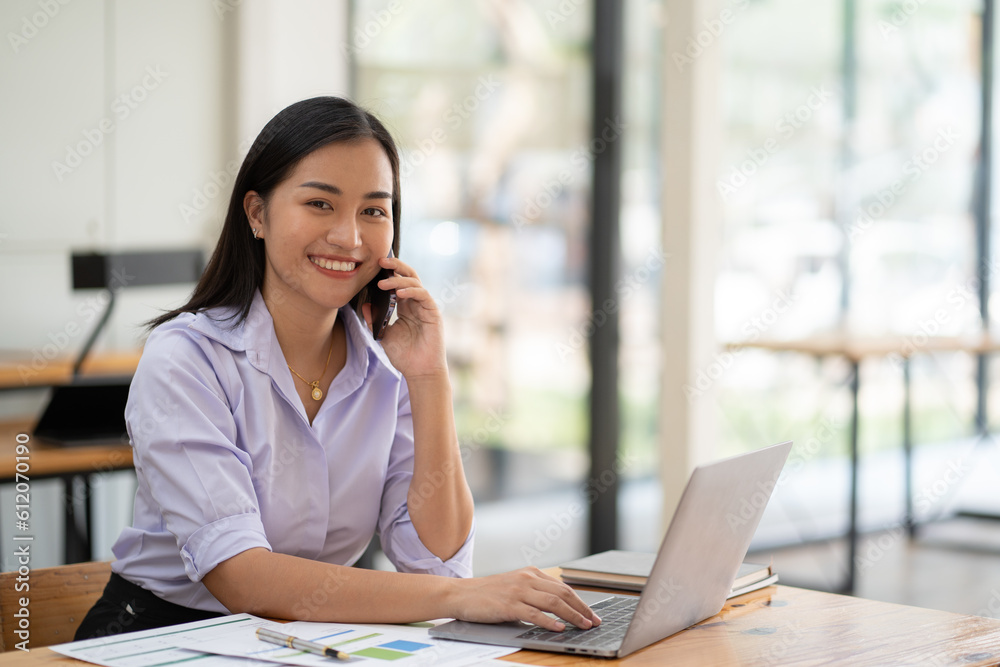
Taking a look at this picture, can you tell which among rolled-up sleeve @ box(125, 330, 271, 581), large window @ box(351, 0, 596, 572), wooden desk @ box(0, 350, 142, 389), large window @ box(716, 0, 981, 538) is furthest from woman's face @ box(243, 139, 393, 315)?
large window @ box(716, 0, 981, 538)

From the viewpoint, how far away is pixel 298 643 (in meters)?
1.09

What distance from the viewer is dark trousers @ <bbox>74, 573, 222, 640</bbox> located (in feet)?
4.84

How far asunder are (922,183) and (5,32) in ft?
13.4

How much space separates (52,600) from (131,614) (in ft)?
0.37

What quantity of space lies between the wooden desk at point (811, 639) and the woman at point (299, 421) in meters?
0.20

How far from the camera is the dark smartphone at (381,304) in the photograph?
1699mm

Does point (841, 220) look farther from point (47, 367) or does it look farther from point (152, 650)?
point (152, 650)

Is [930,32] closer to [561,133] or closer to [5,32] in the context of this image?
[561,133]

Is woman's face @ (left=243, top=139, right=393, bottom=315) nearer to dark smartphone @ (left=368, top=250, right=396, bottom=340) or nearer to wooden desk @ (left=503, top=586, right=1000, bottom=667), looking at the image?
dark smartphone @ (left=368, top=250, right=396, bottom=340)

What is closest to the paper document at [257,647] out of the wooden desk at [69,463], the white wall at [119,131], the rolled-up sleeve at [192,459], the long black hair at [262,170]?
the rolled-up sleeve at [192,459]

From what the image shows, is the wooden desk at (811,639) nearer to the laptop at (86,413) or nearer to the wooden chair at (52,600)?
the wooden chair at (52,600)

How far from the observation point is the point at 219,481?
135 centimetres

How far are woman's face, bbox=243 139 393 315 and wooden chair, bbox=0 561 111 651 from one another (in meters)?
0.51

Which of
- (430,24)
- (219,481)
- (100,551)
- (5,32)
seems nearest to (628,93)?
(430,24)
